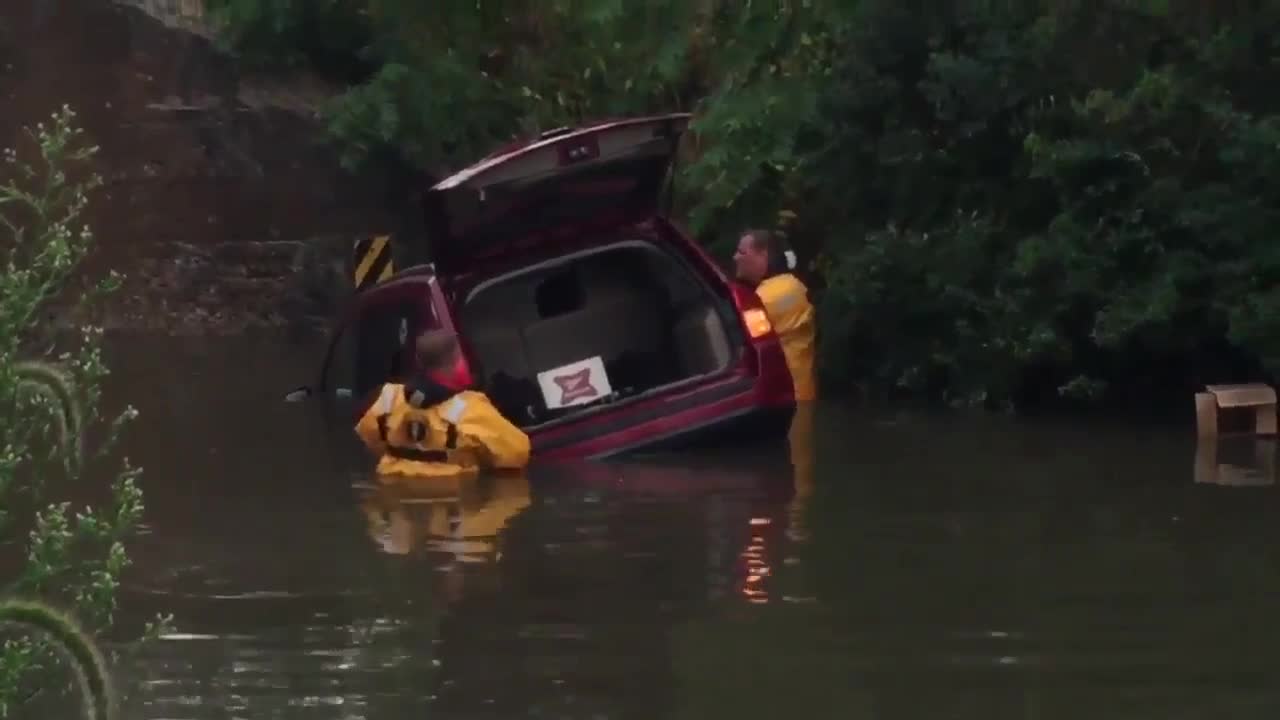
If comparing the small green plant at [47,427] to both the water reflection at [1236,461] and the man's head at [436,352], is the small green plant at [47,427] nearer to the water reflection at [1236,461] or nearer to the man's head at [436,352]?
the man's head at [436,352]

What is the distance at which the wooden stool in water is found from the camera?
14273 mm

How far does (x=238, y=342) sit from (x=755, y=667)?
16.4m

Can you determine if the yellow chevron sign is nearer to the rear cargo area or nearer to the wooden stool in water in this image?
the rear cargo area

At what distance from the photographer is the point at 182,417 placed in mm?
16891

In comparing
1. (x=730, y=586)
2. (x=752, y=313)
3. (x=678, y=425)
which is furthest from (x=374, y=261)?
(x=730, y=586)

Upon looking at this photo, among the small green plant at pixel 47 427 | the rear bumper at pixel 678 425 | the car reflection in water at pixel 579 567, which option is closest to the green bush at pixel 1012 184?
the rear bumper at pixel 678 425

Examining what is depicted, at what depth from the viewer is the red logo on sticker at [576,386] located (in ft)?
47.7

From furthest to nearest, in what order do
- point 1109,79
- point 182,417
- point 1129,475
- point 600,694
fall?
point 182,417 < point 1109,79 < point 1129,475 < point 600,694

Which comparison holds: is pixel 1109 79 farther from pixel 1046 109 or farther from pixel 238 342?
pixel 238 342

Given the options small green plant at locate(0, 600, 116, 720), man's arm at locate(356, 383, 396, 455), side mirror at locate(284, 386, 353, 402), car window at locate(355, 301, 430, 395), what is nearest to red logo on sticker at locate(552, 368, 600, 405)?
car window at locate(355, 301, 430, 395)

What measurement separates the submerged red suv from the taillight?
11 mm

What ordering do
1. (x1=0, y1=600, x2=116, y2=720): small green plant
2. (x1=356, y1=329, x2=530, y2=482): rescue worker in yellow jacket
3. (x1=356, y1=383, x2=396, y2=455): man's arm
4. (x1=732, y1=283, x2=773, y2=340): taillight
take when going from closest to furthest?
(x1=0, y1=600, x2=116, y2=720): small green plant → (x1=356, y1=329, x2=530, y2=482): rescue worker in yellow jacket → (x1=356, y1=383, x2=396, y2=455): man's arm → (x1=732, y1=283, x2=773, y2=340): taillight

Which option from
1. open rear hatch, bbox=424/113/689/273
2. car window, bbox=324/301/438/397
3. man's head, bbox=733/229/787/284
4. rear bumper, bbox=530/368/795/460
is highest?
open rear hatch, bbox=424/113/689/273

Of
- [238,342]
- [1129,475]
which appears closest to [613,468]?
[1129,475]
